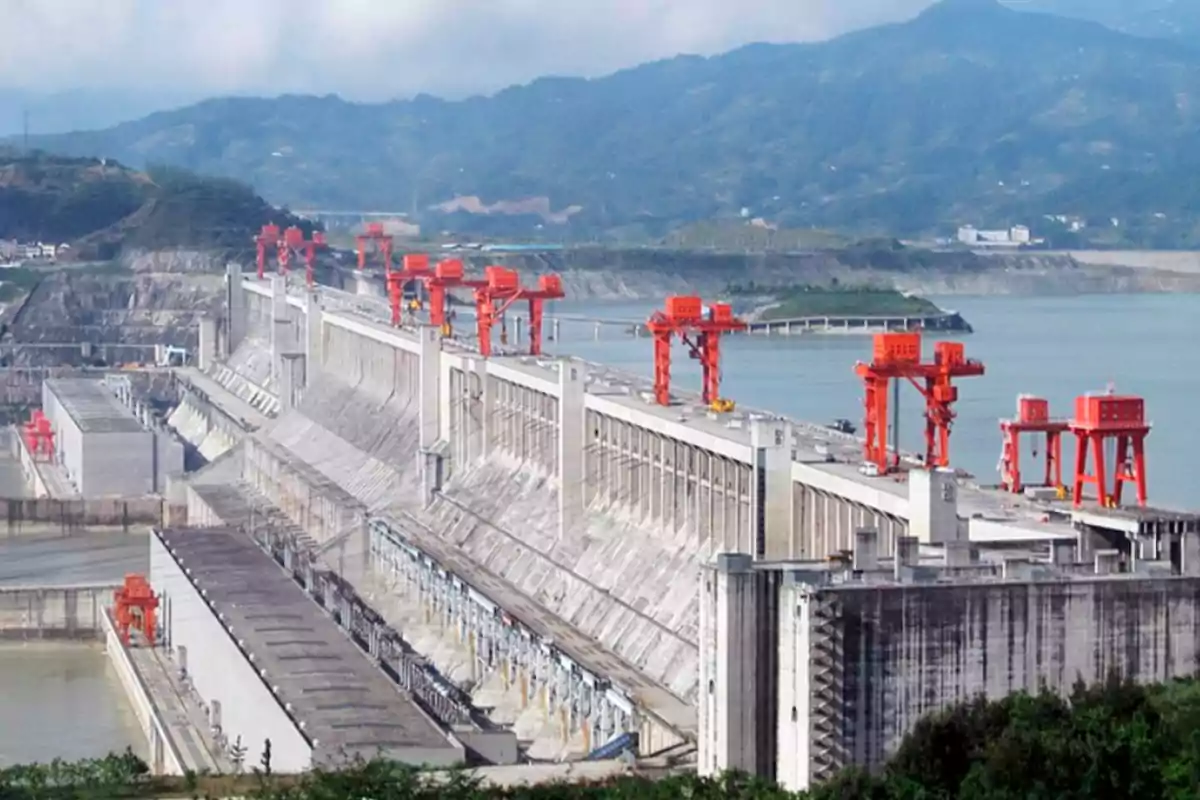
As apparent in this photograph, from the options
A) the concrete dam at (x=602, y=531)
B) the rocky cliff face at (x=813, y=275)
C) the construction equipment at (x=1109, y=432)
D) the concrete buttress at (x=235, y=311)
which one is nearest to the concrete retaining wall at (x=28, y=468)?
the concrete dam at (x=602, y=531)

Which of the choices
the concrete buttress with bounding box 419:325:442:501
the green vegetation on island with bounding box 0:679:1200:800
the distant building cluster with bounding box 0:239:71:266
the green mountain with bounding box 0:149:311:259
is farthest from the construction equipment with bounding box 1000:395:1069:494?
the distant building cluster with bounding box 0:239:71:266

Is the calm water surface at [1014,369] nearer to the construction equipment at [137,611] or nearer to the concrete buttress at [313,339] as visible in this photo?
the concrete buttress at [313,339]

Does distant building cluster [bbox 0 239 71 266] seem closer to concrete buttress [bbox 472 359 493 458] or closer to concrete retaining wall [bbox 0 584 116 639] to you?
concrete buttress [bbox 472 359 493 458]

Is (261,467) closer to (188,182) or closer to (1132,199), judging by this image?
(188,182)

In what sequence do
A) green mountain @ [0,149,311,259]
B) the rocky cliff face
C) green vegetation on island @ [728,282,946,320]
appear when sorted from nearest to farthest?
green vegetation on island @ [728,282,946,320], green mountain @ [0,149,311,259], the rocky cliff face

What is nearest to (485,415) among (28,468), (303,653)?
(303,653)

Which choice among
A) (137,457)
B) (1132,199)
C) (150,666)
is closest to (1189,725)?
(150,666)

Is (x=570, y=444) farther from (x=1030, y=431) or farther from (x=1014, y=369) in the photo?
(x=1014, y=369)
